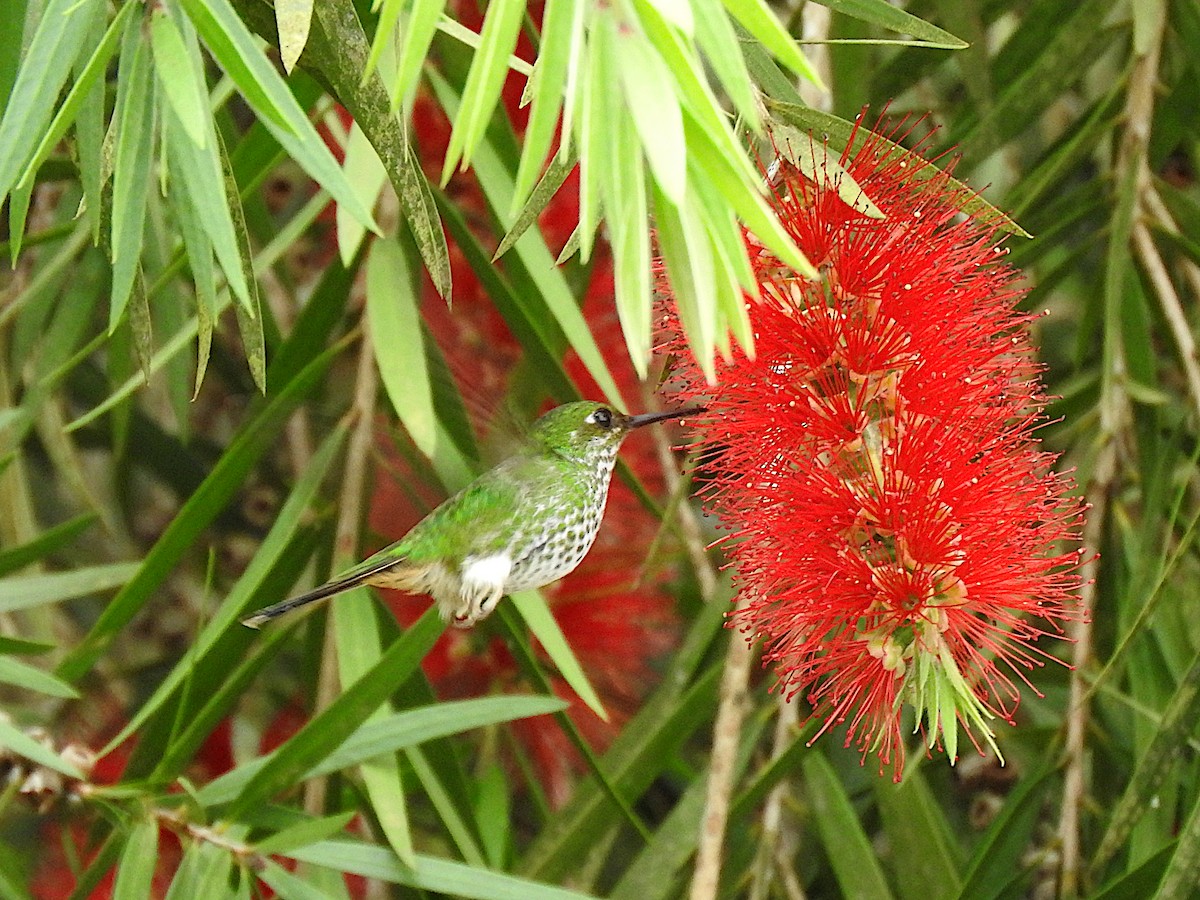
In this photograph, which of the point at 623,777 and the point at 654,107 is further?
the point at 623,777

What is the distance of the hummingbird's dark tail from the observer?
0.90m

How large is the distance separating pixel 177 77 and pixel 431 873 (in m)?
0.61

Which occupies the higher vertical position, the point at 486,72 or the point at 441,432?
the point at 486,72

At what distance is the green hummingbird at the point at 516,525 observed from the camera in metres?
0.96

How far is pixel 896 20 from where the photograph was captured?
2.54ft

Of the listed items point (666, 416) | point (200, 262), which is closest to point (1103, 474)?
point (666, 416)

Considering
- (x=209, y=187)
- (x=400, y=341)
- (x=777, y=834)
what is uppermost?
(x=209, y=187)

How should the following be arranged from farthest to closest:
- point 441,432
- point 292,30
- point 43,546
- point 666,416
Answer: point 43,546 < point 441,432 < point 666,416 < point 292,30

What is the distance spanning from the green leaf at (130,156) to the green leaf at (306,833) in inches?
16.7

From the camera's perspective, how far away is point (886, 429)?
786mm

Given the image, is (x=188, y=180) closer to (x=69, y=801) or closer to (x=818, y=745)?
(x=69, y=801)

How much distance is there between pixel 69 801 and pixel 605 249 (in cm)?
79

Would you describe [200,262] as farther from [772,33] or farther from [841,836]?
[841,836]

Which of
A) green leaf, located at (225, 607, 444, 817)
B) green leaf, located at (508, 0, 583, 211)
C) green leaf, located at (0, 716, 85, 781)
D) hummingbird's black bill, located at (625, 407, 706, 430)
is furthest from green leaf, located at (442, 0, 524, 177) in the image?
green leaf, located at (0, 716, 85, 781)
